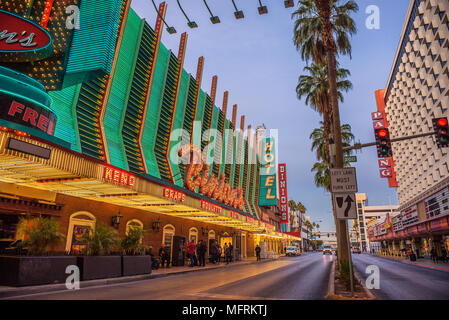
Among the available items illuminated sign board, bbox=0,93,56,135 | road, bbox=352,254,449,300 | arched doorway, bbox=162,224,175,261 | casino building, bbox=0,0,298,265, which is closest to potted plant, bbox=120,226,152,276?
casino building, bbox=0,0,298,265

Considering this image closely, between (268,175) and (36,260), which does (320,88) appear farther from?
(268,175)

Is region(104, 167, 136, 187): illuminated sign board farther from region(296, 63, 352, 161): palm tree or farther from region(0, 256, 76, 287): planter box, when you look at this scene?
region(296, 63, 352, 161): palm tree

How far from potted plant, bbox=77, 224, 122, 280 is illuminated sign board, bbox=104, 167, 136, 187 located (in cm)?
207

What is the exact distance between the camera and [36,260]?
9812 mm

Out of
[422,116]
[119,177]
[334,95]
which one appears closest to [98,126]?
[119,177]

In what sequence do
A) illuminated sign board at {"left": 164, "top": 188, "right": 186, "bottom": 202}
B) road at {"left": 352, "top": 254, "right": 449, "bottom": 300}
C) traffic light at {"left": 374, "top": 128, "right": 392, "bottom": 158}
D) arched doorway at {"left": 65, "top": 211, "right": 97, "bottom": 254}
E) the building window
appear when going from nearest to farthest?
1. road at {"left": 352, "top": 254, "right": 449, "bottom": 300}
2. traffic light at {"left": 374, "top": 128, "right": 392, "bottom": 158}
3. arched doorway at {"left": 65, "top": 211, "right": 97, "bottom": 254}
4. illuminated sign board at {"left": 164, "top": 188, "right": 186, "bottom": 202}
5. the building window

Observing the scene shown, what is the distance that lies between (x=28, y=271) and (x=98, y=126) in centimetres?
1068

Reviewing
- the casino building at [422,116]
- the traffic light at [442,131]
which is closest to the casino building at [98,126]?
the traffic light at [442,131]

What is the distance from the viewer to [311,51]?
1850 centimetres

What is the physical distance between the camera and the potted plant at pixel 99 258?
1153 cm

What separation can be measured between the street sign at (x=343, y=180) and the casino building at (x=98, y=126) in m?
9.10

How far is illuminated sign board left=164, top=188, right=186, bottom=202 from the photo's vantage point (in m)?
17.2

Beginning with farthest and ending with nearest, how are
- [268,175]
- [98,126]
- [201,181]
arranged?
[268,175], [201,181], [98,126]
